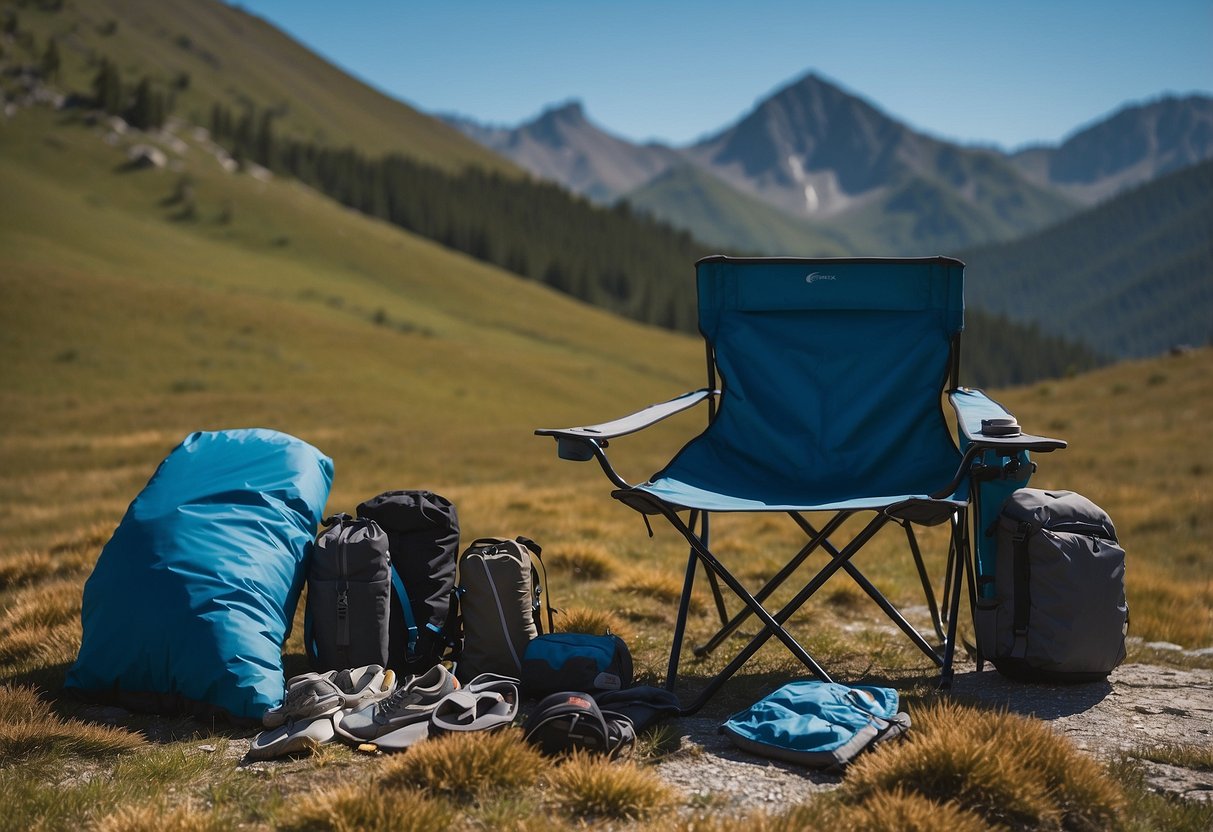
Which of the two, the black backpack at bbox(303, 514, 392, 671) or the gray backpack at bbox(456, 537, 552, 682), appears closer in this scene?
the black backpack at bbox(303, 514, 392, 671)

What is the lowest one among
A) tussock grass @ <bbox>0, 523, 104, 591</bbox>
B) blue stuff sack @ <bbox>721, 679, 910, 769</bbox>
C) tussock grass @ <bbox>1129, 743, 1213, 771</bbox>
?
tussock grass @ <bbox>0, 523, 104, 591</bbox>

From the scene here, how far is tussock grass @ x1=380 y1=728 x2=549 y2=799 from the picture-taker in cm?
260

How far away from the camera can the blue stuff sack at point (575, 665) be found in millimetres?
3496

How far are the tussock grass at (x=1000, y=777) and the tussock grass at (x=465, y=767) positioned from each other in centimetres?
96

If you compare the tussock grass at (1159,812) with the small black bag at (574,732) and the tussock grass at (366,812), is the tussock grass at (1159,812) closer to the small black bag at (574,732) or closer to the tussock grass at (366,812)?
the small black bag at (574,732)

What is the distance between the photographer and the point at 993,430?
350cm

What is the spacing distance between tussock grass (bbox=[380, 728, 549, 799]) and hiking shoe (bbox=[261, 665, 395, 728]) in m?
0.56

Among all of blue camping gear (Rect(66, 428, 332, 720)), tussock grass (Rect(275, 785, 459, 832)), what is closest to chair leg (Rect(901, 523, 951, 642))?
tussock grass (Rect(275, 785, 459, 832))

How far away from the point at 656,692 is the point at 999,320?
436ft

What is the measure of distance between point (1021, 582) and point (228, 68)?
154 m

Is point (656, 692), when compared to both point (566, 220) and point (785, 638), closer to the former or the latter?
point (785, 638)

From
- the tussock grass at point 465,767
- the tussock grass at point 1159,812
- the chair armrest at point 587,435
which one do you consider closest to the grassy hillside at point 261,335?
the chair armrest at point 587,435

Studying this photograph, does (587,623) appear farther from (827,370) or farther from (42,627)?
(42,627)

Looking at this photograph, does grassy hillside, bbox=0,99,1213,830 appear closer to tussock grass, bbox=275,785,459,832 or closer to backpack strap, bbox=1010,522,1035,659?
tussock grass, bbox=275,785,459,832
